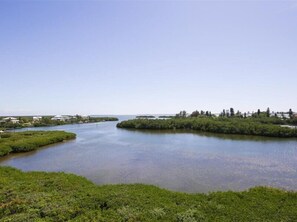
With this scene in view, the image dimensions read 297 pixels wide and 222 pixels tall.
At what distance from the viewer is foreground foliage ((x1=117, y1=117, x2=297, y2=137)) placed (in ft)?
160

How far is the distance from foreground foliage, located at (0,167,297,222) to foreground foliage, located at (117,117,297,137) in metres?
41.0

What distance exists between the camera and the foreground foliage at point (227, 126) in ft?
160

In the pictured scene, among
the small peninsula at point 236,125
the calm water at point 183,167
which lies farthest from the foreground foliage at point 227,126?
the calm water at point 183,167

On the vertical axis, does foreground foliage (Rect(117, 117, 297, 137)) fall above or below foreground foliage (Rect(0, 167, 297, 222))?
above

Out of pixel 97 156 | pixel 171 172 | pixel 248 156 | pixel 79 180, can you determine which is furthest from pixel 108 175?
pixel 248 156

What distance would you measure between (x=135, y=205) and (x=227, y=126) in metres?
52.6

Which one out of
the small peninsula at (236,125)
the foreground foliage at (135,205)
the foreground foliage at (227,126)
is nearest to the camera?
the foreground foliage at (135,205)

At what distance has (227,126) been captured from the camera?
2318 inches

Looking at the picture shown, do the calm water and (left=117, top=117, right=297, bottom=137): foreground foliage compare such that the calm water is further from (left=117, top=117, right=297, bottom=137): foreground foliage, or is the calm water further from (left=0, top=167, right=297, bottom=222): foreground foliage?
(left=117, top=117, right=297, bottom=137): foreground foliage

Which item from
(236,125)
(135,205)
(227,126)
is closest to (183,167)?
(135,205)

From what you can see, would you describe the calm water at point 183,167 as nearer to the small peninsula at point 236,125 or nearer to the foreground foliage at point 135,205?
the foreground foliage at point 135,205

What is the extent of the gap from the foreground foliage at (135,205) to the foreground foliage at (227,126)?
41031 mm

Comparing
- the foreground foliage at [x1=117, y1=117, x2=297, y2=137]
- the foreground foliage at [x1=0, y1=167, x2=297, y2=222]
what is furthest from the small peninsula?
the foreground foliage at [x1=0, y1=167, x2=297, y2=222]

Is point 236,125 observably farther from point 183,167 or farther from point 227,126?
point 183,167
